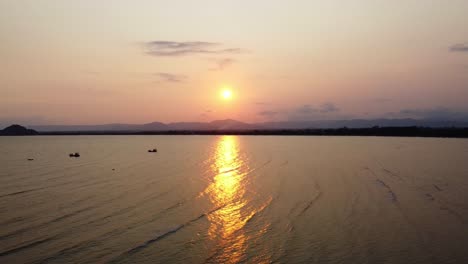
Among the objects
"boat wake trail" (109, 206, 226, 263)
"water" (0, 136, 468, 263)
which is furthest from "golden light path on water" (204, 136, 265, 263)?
"boat wake trail" (109, 206, 226, 263)

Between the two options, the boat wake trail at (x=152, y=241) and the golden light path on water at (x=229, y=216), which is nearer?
the boat wake trail at (x=152, y=241)

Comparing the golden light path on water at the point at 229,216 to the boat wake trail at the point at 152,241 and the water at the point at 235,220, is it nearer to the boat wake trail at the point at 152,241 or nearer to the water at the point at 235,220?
the water at the point at 235,220

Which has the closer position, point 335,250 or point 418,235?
point 335,250

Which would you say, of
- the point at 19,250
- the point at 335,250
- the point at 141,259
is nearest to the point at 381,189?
the point at 335,250

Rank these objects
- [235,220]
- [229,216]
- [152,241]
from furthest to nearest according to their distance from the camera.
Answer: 1. [229,216]
2. [235,220]
3. [152,241]

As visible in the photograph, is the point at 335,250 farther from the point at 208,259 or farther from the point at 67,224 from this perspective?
the point at 67,224

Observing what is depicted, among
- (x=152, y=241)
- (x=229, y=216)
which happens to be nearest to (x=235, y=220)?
(x=229, y=216)

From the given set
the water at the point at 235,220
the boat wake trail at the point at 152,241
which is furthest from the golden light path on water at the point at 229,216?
the boat wake trail at the point at 152,241

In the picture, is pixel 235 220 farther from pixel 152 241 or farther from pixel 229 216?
pixel 152 241

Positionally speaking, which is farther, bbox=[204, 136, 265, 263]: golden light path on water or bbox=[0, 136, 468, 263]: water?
bbox=[204, 136, 265, 263]: golden light path on water

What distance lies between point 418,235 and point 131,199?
16719 millimetres

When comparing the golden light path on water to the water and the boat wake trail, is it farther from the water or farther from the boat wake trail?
the boat wake trail

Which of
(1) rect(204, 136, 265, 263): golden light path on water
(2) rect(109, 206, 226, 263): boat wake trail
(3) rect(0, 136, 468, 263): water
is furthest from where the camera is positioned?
(1) rect(204, 136, 265, 263): golden light path on water

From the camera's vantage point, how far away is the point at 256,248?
14.5 m
